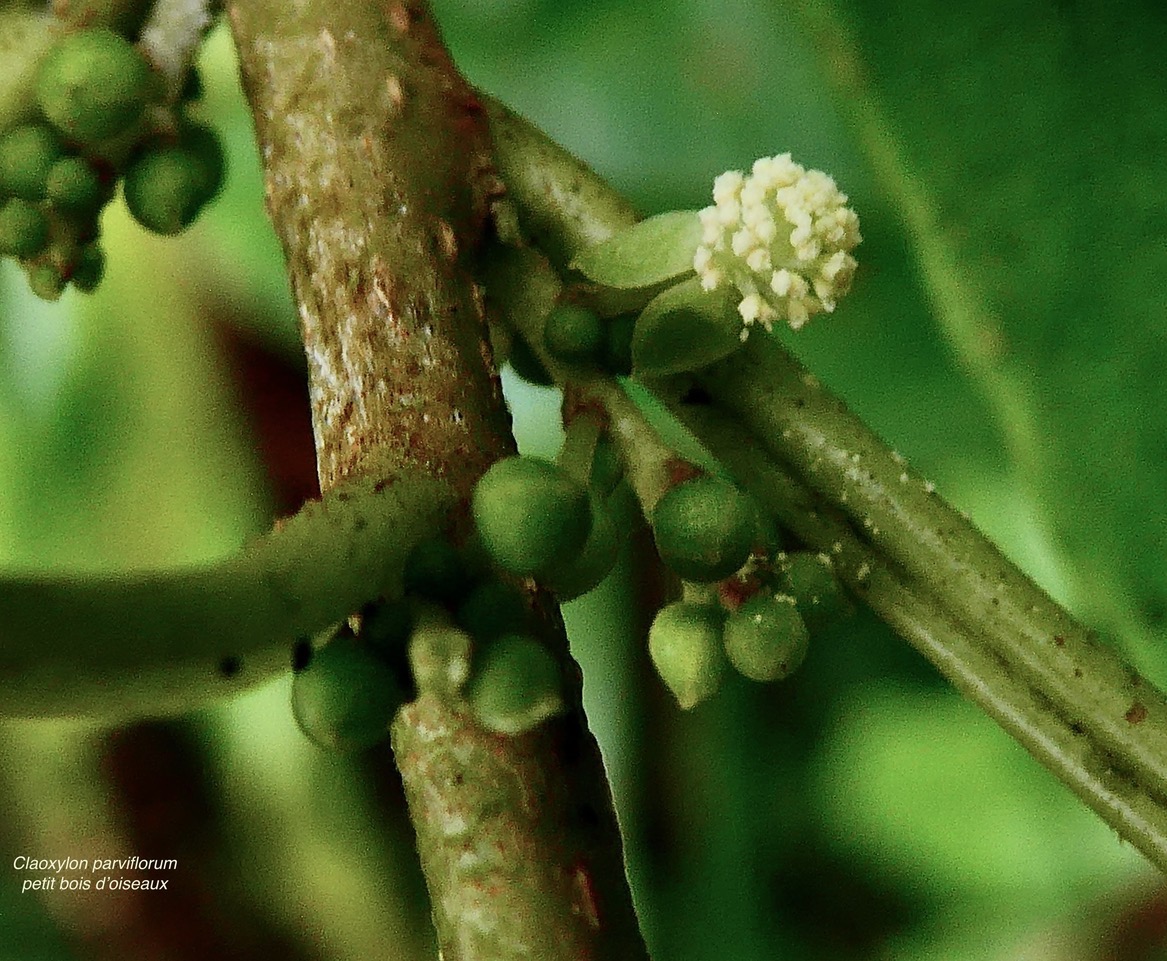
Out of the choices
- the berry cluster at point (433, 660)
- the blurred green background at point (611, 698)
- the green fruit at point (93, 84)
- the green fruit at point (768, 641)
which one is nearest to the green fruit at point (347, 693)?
the berry cluster at point (433, 660)

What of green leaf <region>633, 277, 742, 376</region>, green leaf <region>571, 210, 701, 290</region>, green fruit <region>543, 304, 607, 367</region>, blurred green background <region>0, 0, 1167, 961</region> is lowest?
blurred green background <region>0, 0, 1167, 961</region>

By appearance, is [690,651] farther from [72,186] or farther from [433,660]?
[72,186]

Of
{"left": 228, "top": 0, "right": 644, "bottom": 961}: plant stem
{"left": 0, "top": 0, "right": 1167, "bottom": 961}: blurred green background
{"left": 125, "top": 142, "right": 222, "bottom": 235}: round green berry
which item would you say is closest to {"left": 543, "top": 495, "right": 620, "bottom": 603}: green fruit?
{"left": 228, "top": 0, "right": 644, "bottom": 961}: plant stem

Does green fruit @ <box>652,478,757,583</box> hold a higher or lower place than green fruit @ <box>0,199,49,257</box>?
higher

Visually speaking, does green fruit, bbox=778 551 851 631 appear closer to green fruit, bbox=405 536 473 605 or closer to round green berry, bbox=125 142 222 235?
green fruit, bbox=405 536 473 605

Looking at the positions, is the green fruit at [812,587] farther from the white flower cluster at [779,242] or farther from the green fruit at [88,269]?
the green fruit at [88,269]
